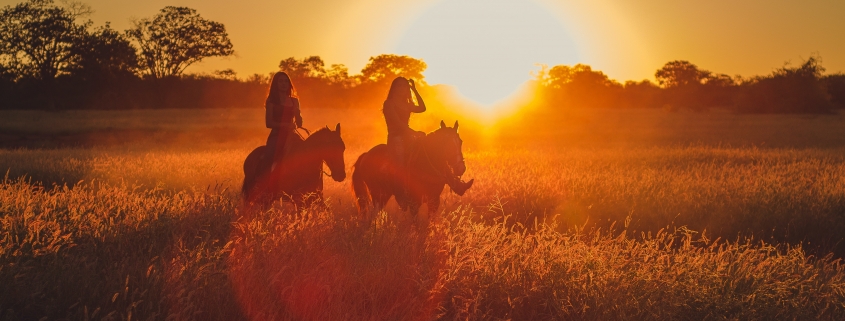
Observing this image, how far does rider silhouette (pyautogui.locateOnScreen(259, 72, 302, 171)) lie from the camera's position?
7711 mm

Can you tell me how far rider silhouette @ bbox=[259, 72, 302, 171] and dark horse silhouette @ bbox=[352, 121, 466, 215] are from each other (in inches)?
42.8

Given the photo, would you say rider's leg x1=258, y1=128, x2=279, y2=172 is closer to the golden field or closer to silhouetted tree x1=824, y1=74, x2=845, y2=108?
the golden field

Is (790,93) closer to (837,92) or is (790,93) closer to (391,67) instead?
(837,92)

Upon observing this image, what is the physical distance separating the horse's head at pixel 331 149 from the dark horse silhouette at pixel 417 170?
54 centimetres

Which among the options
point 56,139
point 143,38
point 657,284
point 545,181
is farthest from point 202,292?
point 143,38

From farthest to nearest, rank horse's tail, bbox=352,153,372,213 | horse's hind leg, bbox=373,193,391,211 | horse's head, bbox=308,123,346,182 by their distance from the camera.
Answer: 1. horse's tail, bbox=352,153,372,213
2. horse's hind leg, bbox=373,193,391,211
3. horse's head, bbox=308,123,346,182

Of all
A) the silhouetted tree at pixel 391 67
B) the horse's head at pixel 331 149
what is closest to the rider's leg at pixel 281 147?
the horse's head at pixel 331 149

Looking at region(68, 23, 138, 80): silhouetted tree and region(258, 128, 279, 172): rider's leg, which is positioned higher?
region(68, 23, 138, 80): silhouetted tree

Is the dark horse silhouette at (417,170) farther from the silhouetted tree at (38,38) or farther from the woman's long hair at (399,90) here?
the silhouetted tree at (38,38)

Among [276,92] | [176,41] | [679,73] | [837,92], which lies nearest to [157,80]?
[176,41]

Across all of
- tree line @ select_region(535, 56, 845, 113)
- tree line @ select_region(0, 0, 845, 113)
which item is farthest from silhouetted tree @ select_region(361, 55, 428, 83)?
tree line @ select_region(535, 56, 845, 113)

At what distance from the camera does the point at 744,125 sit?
3772cm

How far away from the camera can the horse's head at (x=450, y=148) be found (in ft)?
23.1

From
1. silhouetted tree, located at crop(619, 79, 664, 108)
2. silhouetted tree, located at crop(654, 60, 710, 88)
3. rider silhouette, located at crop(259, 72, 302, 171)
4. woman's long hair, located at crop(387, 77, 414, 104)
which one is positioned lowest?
rider silhouette, located at crop(259, 72, 302, 171)
